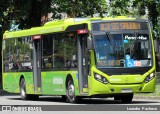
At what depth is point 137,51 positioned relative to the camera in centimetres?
2117

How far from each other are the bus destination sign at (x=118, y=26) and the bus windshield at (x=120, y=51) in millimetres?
224

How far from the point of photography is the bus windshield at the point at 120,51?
20859mm

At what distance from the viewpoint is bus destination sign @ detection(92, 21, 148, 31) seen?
2114 centimetres

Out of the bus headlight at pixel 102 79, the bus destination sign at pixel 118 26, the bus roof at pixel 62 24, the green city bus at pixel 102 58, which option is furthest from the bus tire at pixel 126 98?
the bus roof at pixel 62 24

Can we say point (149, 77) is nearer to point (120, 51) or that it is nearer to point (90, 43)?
point (120, 51)

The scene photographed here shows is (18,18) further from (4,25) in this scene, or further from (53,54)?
(53,54)

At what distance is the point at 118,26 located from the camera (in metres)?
21.3

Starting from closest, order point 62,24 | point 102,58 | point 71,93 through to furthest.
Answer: point 102,58, point 71,93, point 62,24

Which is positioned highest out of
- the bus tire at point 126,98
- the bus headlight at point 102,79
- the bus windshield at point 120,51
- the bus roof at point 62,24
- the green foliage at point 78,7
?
the green foliage at point 78,7

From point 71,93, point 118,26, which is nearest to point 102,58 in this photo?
point 118,26

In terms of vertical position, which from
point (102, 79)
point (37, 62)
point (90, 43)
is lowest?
point (102, 79)

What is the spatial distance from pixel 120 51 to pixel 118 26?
36.5 inches

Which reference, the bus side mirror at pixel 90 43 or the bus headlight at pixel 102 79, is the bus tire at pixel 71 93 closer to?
the bus headlight at pixel 102 79

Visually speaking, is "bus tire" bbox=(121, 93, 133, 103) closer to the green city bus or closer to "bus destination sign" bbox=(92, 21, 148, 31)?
the green city bus
